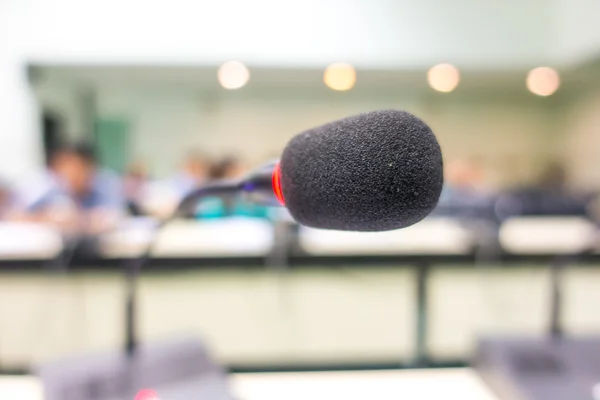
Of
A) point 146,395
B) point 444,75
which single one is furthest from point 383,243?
point 444,75

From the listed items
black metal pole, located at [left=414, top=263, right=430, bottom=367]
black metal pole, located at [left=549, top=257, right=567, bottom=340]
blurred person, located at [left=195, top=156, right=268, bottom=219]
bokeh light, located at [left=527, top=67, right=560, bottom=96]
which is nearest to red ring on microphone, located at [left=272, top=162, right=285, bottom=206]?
blurred person, located at [left=195, top=156, right=268, bottom=219]

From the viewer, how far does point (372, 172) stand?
29 cm

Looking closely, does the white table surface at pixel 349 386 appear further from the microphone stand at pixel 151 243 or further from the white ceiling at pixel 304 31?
the white ceiling at pixel 304 31

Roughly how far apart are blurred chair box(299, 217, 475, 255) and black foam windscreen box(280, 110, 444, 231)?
0.93 m

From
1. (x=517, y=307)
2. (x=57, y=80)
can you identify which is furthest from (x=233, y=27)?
(x=517, y=307)

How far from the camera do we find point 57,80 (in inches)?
202

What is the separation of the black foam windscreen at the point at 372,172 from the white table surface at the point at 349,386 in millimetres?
393

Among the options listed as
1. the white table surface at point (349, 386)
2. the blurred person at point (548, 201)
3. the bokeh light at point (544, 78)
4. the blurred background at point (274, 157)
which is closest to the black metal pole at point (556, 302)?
the blurred background at point (274, 157)

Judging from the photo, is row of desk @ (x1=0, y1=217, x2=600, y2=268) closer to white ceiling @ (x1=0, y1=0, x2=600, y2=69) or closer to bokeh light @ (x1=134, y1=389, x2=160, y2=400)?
bokeh light @ (x1=134, y1=389, x2=160, y2=400)

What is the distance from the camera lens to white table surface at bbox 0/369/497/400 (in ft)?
2.01

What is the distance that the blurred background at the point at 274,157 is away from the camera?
1328 millimetres

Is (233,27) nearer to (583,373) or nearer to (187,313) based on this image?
(187,313)

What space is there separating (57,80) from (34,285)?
15.2ft

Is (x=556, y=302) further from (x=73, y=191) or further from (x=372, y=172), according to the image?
(x=73, y=191)
